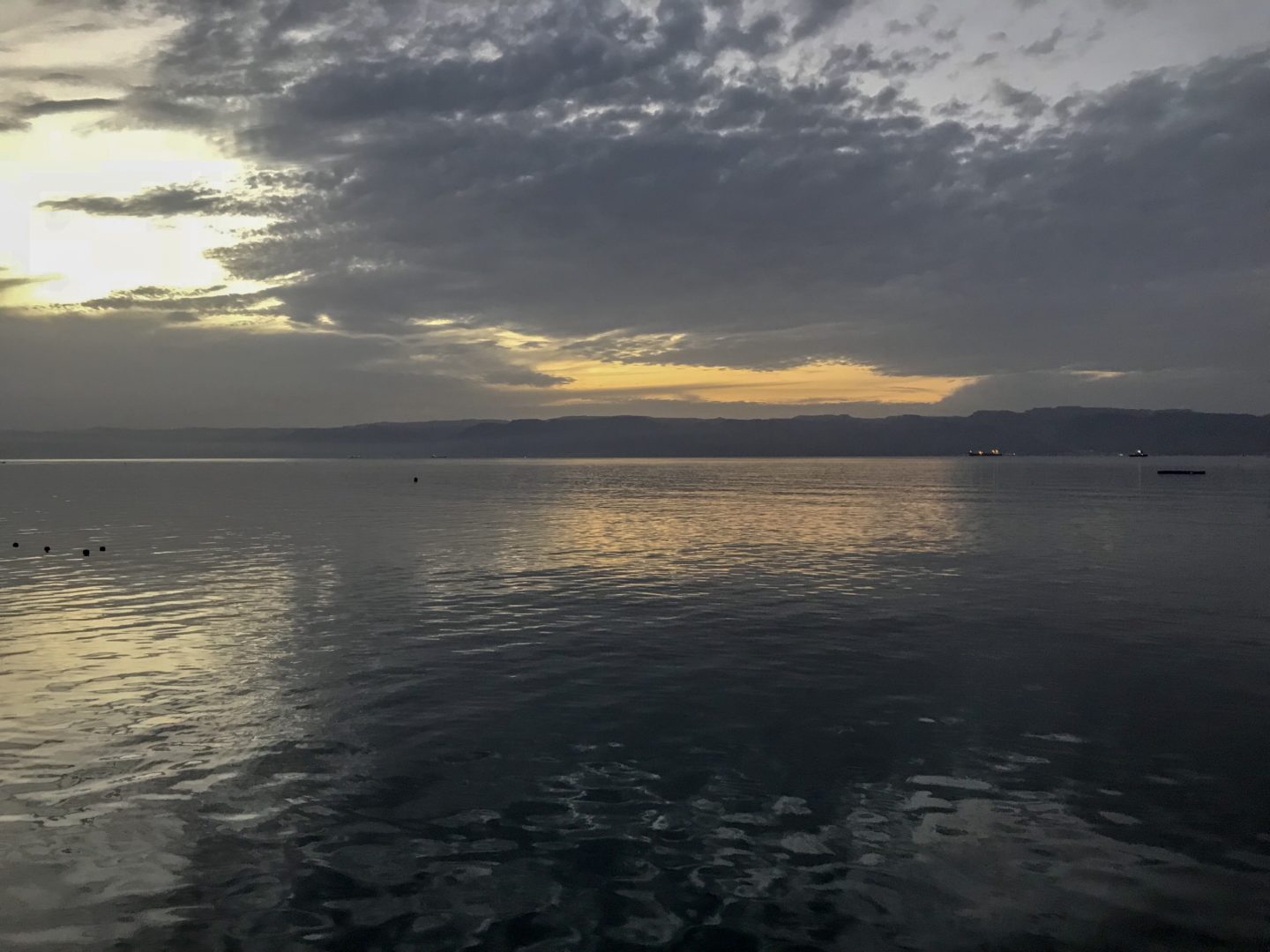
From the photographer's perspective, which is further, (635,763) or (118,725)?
(118,725)

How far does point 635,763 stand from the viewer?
1839cm

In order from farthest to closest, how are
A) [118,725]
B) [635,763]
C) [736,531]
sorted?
[736,531] < [118,725] < [635,763]

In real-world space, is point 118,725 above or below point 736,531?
below

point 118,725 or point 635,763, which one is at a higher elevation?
point 635,763

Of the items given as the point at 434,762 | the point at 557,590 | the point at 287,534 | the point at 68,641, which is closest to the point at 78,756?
the point at 434,762

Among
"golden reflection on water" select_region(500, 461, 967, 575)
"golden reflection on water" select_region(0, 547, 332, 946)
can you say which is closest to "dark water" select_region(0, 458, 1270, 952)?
"golden reflection on water" select_region(0, 547, 332, 946)

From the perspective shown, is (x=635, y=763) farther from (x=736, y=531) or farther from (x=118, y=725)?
(x=736, y=531)

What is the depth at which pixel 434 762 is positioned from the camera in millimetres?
18438

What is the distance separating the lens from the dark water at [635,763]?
1256 centimetres

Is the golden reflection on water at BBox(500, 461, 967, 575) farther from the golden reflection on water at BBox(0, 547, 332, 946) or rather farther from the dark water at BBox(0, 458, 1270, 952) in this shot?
the golden reflection on water at BBox(0, 547, 332, 946)

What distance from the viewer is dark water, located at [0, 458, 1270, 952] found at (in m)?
12.6

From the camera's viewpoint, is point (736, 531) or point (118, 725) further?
point (736, 531)

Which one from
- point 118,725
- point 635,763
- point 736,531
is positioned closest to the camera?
point 635,763

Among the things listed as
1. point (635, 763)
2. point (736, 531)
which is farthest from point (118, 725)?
point (736, 531)
